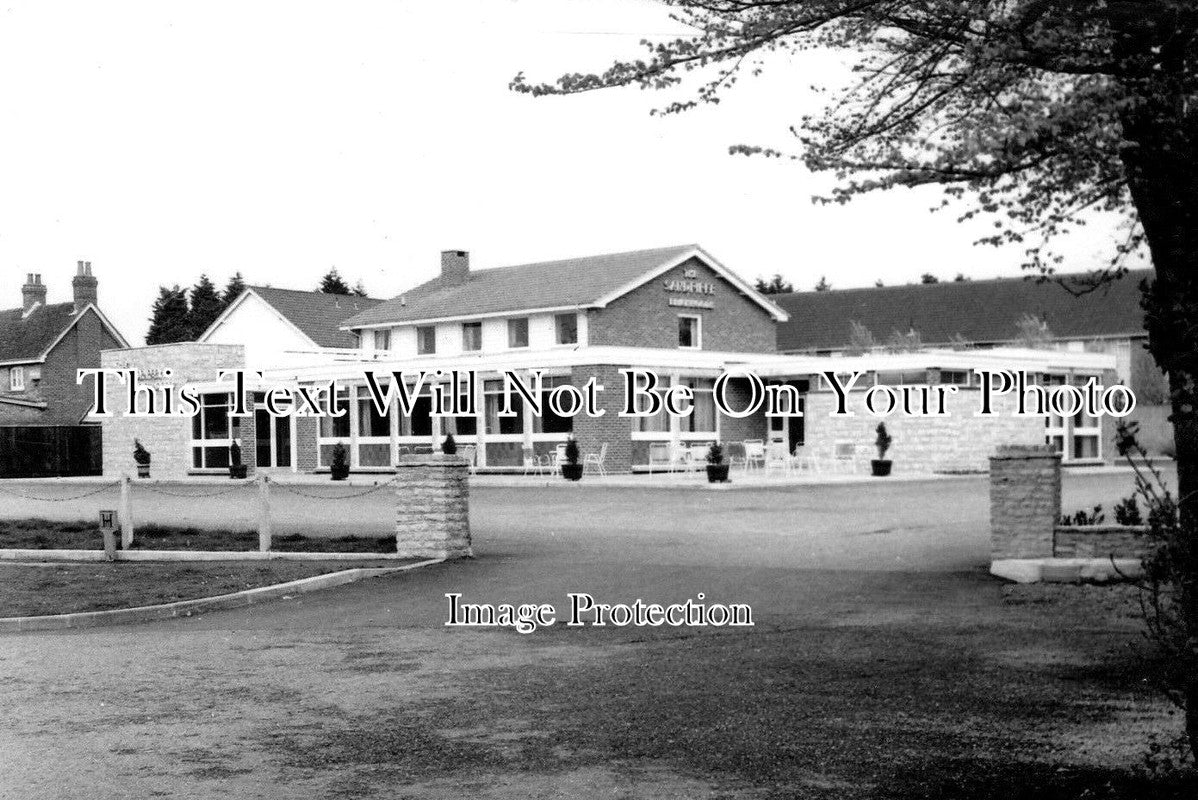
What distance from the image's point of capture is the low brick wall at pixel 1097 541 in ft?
46.3

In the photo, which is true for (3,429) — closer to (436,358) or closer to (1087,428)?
(436,358)

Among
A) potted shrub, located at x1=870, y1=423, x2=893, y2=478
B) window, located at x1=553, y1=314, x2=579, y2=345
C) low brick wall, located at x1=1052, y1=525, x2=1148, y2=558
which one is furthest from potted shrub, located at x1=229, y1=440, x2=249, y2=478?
low brick wall, located at x1=1052, y1=525, x2=1148, y2=558

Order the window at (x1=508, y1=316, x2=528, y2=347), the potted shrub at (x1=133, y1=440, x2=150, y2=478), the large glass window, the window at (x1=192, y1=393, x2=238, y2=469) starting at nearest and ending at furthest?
the large glass window → the window at (x1=508, y1=316, x2=528, y2=347) → the potted shrub at (x1=133, y1=440, x2=150, y2=478) → the window at (x1=192, y1=393, x2=238, y2=469)

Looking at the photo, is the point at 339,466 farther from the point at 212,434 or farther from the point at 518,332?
the point at 212,434

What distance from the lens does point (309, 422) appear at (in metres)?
49.0

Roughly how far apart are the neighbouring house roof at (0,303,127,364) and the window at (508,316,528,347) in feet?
54.8

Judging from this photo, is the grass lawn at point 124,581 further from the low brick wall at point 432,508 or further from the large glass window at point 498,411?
the large glass window at point 498,411

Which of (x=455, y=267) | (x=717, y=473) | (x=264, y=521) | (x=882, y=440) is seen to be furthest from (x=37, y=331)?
(x=264, y=521)

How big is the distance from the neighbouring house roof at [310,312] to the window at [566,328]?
58.6ft

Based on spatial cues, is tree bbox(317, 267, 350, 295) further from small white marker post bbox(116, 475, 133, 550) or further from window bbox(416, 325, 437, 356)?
small white marker post bbox(116, 475, 133, 550)

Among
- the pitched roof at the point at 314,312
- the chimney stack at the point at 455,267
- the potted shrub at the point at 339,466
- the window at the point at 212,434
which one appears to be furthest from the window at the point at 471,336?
the pitched roof at the point at 314,312

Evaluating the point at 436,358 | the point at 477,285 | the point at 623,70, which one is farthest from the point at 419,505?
the point at 477,285

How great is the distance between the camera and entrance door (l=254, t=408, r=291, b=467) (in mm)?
51219

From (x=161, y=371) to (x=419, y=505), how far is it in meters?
35.6
